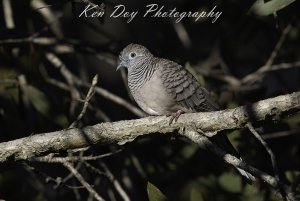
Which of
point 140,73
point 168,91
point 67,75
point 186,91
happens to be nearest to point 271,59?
point 186,91

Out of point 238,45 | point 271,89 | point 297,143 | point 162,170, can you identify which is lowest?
point 271,89

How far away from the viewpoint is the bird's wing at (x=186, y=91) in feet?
14.1

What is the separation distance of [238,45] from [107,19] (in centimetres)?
198

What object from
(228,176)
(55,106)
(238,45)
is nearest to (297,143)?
(228,176)

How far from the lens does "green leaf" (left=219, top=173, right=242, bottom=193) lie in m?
4.10

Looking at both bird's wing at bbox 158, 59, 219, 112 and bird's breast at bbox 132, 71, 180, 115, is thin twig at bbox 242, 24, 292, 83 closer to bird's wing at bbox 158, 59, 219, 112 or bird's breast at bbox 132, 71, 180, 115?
bird's wing at bbox 158, 59, 219, 112

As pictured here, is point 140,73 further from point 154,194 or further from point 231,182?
point 154,194

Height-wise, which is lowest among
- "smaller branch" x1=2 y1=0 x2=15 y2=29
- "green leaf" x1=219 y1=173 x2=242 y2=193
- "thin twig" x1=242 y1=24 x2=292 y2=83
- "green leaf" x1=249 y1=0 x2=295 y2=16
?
"green leaf" x1=219 y1=173 x2=242 y2=193

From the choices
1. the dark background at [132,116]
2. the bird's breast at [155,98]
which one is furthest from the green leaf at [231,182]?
the bird's breast at [155,98]

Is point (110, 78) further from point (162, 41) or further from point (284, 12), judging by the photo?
point (284, 12)

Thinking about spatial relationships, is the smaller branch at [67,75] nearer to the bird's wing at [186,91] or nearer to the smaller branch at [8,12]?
the smaller branch at [8,12]

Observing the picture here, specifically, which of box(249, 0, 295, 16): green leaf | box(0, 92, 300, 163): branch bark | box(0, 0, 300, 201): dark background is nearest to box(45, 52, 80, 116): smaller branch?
box(0, 0, 300, 201): dark background

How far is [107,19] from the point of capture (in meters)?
6.54

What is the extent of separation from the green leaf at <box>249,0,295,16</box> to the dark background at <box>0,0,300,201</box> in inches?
2.6
